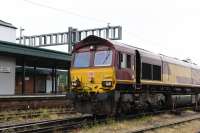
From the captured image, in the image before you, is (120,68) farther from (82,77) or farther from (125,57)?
(82,77)

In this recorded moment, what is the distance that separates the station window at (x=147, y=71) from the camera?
1630 centimetres

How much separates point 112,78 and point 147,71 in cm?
313

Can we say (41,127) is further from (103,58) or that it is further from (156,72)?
(156,72)

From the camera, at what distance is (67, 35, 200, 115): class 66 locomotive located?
14.1 metres

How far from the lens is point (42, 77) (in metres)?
38.8

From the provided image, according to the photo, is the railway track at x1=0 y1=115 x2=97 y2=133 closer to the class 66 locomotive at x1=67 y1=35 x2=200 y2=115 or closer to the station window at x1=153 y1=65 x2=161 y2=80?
the class 66 locomotive at x1=67 y1=35 x2=200 y2=115

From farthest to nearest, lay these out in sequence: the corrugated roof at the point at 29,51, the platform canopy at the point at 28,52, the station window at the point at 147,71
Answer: the platform canopy at the point at 28,52 → the corrugated roof at the point at 29,51 → the station window at the point at 147,71

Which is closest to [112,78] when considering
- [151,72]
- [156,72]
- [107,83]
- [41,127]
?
[107,83]

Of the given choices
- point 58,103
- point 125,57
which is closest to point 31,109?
point 58,103

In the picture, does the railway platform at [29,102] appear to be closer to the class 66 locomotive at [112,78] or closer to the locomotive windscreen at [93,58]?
the class 66 locomotive at [112,78]

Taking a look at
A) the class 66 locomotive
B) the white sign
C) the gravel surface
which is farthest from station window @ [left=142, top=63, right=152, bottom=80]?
the white sign

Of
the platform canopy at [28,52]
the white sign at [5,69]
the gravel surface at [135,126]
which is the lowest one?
the gravel surface at [135,126]

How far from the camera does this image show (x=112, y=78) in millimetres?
14055

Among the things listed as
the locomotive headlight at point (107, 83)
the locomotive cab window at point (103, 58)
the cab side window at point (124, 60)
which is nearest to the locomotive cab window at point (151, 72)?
the cab side window at point (124, 60)
